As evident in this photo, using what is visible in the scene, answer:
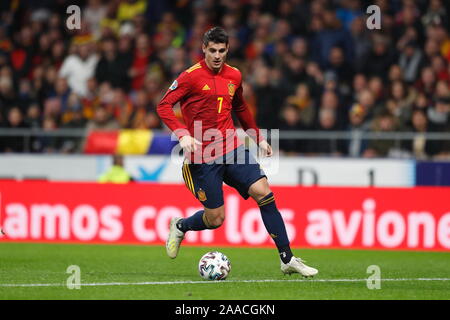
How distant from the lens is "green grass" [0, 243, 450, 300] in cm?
824

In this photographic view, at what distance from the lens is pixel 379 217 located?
13.9m

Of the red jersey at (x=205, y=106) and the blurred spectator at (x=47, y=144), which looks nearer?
the red jersey at (x=205, y=106)

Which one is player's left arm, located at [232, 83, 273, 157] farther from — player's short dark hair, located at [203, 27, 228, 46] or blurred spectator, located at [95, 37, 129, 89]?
blurred spectator, located at [95, 37, 129, 89]

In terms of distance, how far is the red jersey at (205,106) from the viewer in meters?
9.43

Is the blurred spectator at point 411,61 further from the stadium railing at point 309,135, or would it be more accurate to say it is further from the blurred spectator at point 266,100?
the blurred spectator at point 266,100

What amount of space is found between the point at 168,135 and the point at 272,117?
1.82 metres

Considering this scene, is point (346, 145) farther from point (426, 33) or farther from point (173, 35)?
point (173, 35)

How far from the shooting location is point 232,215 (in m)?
14.4

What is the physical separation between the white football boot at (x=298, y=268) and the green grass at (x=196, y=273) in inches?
4.1

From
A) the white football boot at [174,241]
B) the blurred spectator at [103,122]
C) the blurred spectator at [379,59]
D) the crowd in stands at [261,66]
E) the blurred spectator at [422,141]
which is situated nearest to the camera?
the white football boot at [174,241]

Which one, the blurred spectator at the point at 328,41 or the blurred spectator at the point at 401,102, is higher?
the blurred spectator at the point at 328,41

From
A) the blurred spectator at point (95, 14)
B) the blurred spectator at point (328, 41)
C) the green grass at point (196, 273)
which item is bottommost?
the green grass at point (196, 273)

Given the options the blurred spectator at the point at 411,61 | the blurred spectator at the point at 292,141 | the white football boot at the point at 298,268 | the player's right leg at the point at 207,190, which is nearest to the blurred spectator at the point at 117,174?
the blurred spectator at the point at 292,141

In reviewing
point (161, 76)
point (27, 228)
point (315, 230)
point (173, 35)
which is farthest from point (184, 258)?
point (173, 35)
